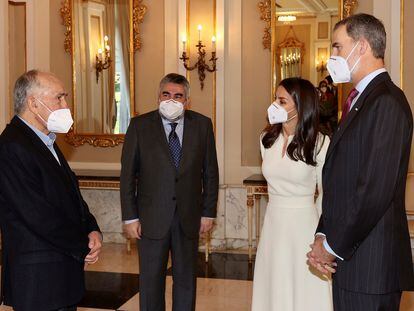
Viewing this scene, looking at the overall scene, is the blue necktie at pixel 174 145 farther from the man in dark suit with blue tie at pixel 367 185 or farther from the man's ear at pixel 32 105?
the man in dark suit with blue tie at pixel 367 185

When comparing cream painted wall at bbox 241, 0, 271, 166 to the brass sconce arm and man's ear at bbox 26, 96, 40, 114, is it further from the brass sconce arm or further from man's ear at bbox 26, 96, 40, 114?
man's ear at bbox 26, 96, 40, 114

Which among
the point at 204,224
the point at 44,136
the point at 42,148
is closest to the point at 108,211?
the point at 204,224

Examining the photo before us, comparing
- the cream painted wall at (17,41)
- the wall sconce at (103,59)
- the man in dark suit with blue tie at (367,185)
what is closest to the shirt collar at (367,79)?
the man in dark suit with blue tie at (367,185)

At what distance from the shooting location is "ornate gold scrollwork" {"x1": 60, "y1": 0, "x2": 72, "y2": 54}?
7.29m

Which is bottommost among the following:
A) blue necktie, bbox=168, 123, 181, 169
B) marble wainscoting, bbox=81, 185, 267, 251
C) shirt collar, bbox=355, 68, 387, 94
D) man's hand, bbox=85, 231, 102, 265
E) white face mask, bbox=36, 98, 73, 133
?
marble wainscoting, bbox=81, 185, 267, 251

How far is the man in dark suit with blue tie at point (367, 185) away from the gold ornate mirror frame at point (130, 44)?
490 centimetres

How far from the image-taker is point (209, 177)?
12.9 ft

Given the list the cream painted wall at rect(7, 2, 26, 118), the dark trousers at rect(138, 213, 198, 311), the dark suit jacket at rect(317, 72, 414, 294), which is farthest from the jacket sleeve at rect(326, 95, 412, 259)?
the cream painted wall at rect(7, 2, 26, 118)

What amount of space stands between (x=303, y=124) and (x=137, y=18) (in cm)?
420

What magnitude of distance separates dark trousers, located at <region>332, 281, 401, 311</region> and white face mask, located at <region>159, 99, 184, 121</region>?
176cm

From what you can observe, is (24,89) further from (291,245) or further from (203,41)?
(203,41)

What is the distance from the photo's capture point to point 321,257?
2457mm

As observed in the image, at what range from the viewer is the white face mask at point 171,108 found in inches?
149

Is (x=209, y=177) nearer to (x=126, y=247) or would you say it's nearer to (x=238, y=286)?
(x=238, y=286)
